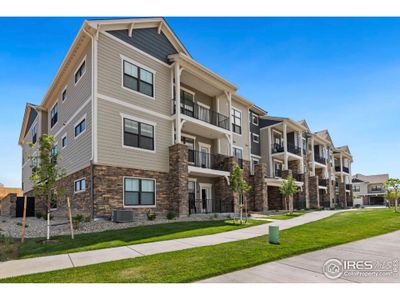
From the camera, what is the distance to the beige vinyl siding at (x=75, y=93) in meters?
16.3

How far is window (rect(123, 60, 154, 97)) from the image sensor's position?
56.3 feet

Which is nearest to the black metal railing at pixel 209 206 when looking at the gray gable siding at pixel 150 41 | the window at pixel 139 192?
the window at pixel 139 192

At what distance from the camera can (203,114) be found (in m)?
23.1

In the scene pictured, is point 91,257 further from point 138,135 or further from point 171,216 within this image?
point 138,135

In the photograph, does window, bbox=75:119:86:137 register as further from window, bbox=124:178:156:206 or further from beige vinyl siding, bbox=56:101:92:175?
window, bbox=124:178:156:206

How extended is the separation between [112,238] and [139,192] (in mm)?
5989

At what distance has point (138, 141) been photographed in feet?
56.1

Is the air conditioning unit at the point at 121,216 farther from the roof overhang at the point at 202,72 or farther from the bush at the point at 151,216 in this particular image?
the roof overhang at the point at 202,72

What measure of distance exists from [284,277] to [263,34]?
25.6 ft

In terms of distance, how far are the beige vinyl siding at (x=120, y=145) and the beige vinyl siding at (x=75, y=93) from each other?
163 centimetres

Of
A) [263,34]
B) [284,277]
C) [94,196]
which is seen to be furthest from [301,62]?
[94,196]

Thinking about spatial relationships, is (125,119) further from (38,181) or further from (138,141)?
(38,181)

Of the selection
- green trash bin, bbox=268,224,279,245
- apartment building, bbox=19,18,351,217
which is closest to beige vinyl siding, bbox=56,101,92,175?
apartment building, bbox=19,18,351,217
